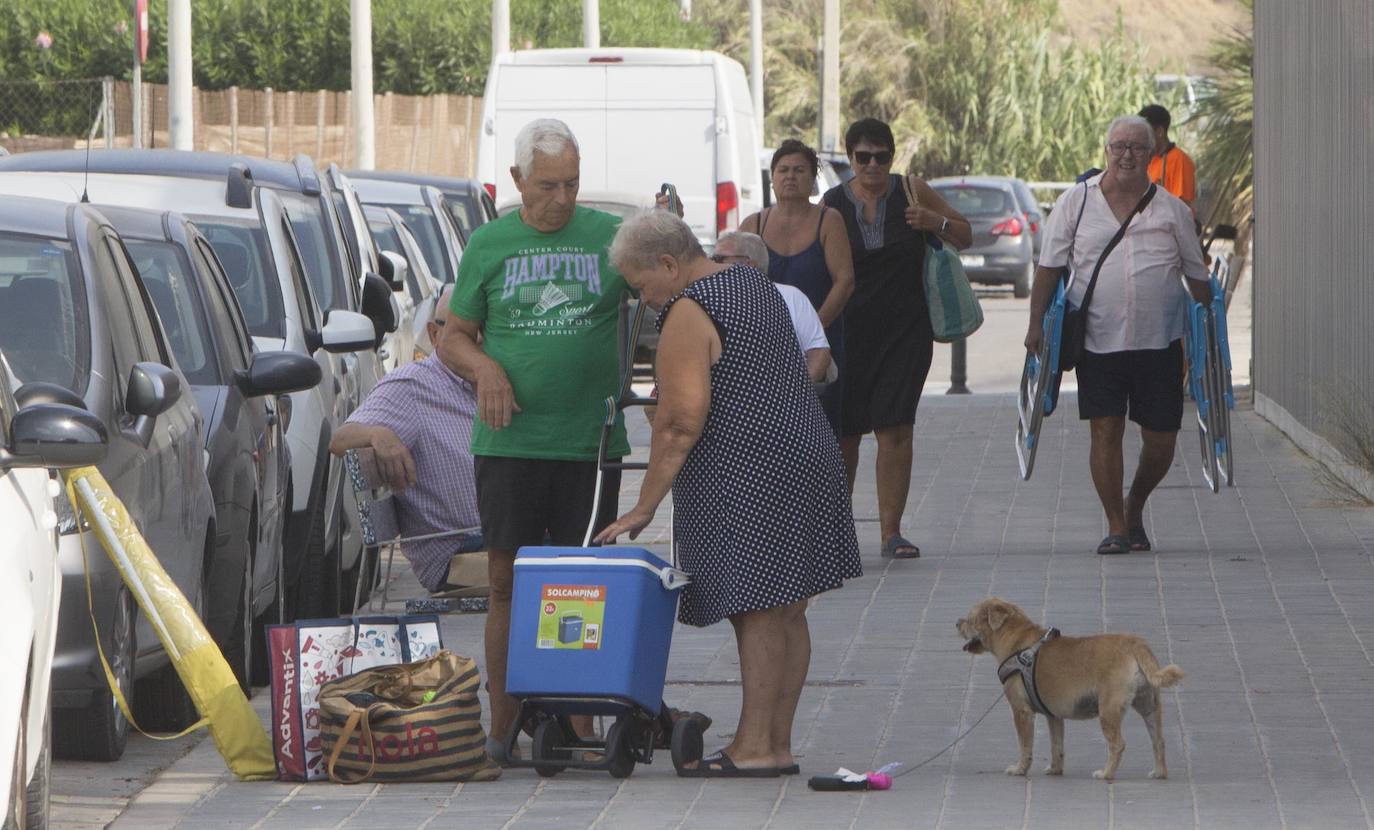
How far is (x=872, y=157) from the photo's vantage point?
10.6m

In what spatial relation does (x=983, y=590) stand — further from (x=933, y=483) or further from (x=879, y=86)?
(x=879, y=86)

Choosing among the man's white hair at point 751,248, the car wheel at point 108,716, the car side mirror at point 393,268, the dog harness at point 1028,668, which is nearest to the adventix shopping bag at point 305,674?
the car wheel at point 108,716

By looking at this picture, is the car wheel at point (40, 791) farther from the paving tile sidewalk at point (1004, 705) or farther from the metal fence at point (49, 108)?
the metal fence at point (49, 108)

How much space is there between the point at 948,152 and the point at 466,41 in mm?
21090

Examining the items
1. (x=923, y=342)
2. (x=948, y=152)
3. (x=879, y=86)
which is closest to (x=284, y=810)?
(x=923, y=342)

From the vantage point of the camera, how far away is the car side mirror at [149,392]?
22.3 ft

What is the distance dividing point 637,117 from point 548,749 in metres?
16.5

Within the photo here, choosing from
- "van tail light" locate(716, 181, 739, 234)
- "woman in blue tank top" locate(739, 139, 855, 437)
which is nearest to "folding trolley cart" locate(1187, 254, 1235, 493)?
"woman in blue tank top" locate(739, 139, 855, 437)

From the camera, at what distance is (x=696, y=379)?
6.41 metres

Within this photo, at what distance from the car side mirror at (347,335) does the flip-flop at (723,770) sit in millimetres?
3353

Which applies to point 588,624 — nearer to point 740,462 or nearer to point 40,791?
point 740,462

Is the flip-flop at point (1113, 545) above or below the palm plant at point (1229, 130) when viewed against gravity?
below

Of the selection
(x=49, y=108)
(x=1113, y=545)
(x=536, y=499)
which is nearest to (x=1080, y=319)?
(x=1113, y=545)

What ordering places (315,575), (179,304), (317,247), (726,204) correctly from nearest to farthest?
(179,304)
(315,575)
(317,247)
(726,204)
